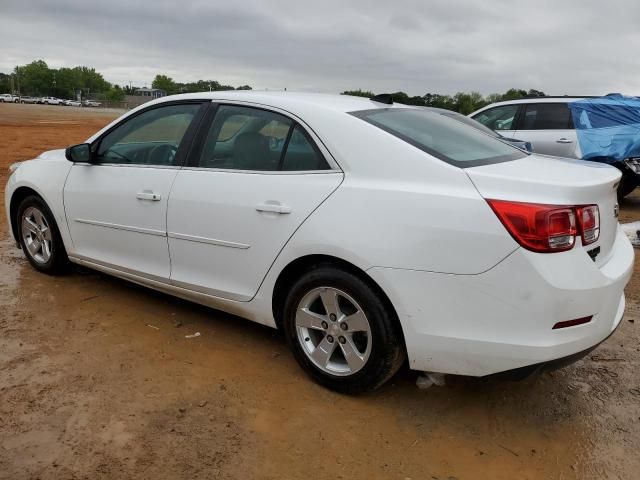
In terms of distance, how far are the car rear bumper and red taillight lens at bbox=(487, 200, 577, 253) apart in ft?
0.16

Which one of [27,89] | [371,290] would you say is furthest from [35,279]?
[27,89]

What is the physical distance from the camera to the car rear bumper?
2494mm

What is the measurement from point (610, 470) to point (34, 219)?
4.55 metres

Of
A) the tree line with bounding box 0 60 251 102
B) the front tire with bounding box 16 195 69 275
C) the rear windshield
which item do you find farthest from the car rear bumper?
the tree line with bounding box 0 60 251 102

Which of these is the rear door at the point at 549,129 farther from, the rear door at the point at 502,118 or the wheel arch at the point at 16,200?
the wheel arch at the point at 16,200

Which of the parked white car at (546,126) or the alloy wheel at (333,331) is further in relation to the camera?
the parked white car at (546,126)

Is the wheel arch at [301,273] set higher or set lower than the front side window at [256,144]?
lower

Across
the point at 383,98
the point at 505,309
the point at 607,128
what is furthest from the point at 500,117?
the point at 505,309

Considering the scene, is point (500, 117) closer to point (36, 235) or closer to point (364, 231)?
point (36, 235)

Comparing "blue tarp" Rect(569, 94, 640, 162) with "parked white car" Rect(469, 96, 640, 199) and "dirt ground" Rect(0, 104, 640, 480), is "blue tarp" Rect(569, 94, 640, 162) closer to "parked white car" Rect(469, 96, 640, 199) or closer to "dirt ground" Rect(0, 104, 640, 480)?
"parked white car" Rect(469, 96, 640, 199)

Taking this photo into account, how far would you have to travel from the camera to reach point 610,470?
8.50ft

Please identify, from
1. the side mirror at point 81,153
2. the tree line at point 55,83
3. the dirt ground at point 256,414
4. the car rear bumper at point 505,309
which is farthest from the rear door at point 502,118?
the tree line at point 55,83

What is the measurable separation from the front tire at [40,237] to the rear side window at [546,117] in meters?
7.48

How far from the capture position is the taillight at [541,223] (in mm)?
2482
